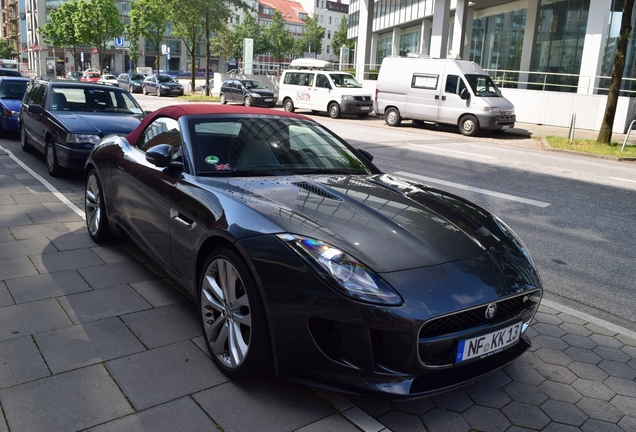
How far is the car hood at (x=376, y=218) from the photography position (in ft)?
9.19

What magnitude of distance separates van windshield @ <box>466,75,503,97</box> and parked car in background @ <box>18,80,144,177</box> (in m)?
12.3

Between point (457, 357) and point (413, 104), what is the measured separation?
721 inches

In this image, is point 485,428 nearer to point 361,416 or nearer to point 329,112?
point 361,416

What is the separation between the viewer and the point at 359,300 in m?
2.48

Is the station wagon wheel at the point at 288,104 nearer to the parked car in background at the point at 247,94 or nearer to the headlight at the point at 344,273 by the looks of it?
the parked car in background at the point at 247,94

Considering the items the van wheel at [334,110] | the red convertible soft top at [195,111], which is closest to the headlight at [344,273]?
the red convertible soft top at [195,111]

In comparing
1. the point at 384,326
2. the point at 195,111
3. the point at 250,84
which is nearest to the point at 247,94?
the point at 250,84

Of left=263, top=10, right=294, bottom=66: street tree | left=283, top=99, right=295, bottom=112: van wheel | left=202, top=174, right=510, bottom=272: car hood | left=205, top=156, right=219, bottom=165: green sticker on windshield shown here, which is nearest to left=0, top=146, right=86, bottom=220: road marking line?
left=205, top=156, right=219, bottom=165: green sticker on windshield

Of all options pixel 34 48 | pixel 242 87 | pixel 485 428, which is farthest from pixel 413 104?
pixel 34 48

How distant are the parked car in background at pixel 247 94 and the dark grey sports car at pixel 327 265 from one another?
25.2m

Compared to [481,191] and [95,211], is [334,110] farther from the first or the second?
[95,211]

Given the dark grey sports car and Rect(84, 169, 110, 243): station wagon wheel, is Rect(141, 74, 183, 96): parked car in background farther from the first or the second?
the dark grey sports car

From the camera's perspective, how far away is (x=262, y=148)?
4.00 meters

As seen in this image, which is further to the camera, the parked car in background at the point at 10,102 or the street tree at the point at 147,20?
the street tree at the point at 147,20
